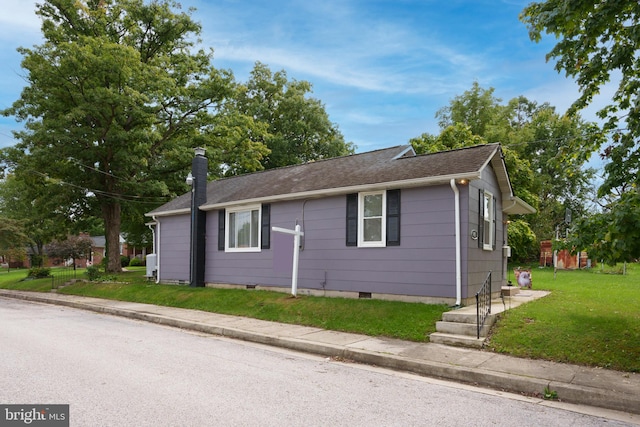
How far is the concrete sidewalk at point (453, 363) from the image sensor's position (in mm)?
5047

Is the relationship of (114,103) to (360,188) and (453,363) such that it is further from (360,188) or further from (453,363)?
(453,363)

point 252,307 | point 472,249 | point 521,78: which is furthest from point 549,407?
point 521,78

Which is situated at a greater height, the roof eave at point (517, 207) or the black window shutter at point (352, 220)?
the roof eave at point (517, 207)

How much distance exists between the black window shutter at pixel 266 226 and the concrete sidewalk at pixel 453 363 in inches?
135

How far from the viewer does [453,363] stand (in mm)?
6227

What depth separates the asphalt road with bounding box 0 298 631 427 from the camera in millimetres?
4254

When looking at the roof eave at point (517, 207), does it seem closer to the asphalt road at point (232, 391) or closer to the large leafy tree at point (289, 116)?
the asphalt road at point (232, 391)

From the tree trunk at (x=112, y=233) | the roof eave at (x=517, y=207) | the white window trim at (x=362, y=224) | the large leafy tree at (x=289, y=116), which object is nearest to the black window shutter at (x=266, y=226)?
the white window trim at (x=362, y=224)

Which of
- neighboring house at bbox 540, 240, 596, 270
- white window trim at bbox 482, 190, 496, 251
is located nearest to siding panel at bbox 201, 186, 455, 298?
white window trim at bbox 482, 190, 496, 251

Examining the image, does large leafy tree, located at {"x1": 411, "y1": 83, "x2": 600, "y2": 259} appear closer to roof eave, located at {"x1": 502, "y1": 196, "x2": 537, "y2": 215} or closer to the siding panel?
roof eave, located at {"x1": 502, "y1": 196, "x2": 537, "y2": 215}

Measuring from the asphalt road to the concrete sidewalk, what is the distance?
293mm

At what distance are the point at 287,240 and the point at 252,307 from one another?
2375 mm

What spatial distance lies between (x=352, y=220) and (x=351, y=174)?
5.43 ft

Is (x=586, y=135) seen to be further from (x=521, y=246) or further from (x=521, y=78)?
(x=521, y=246)
